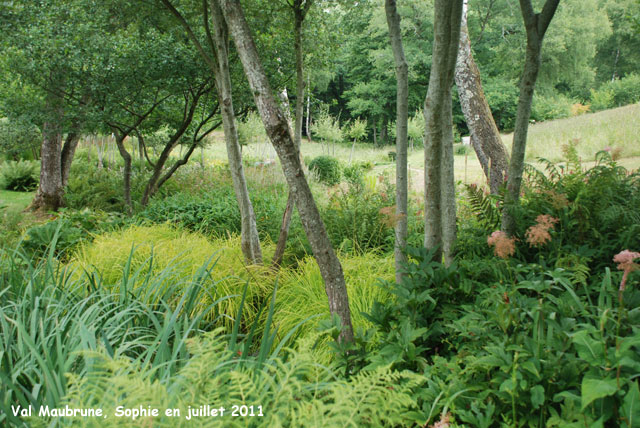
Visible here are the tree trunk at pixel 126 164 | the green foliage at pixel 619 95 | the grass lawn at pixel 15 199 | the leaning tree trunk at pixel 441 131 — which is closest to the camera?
the leaning tree trunk at pixel 441 131

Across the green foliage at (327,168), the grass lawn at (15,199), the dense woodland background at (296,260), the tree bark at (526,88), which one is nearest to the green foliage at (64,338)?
the dense woodland background at (296,260)

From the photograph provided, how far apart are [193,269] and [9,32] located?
6.28 metres

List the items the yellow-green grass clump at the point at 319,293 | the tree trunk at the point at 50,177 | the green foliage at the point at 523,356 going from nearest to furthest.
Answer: the green foliage at the point at 523,356
the yellow-green grass clump at the point at 319,293
the tree trunk at the point at 50,177

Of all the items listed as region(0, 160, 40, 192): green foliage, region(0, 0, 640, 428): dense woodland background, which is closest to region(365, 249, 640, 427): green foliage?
region(0, 0, 640, 428): dense woodland background

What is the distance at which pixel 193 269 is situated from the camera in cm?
315

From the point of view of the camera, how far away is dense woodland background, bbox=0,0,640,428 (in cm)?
123

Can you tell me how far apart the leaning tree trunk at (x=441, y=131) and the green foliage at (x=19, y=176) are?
11.7 meters

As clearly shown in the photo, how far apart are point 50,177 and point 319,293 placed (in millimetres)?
7423

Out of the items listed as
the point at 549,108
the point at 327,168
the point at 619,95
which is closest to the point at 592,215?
the point at 327,168

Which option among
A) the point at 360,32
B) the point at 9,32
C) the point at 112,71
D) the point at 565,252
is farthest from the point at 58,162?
the point at 360,32

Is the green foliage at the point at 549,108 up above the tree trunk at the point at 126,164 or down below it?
above

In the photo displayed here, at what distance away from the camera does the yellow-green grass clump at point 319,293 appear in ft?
8.77

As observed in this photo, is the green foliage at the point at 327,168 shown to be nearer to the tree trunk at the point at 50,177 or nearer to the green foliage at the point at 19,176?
the tree trunk at the point at 50,177

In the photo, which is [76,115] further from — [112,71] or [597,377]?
[597,377]
